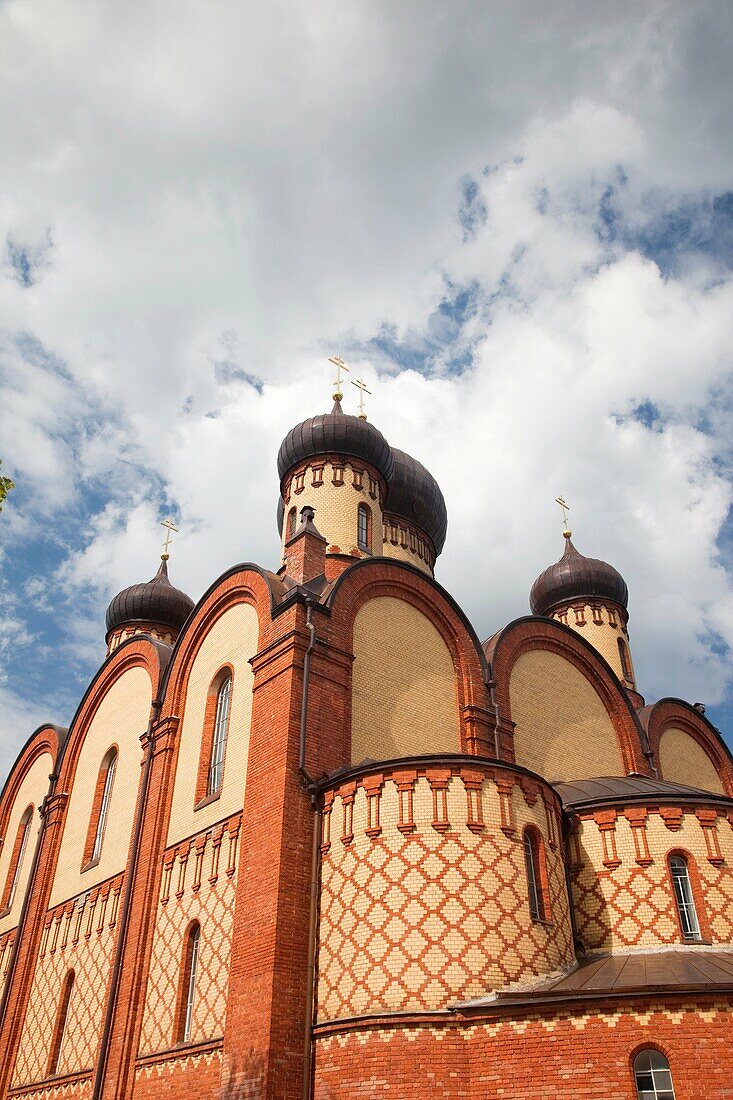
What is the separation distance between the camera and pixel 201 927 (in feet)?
43.8

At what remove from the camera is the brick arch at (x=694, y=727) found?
1920 centimetres

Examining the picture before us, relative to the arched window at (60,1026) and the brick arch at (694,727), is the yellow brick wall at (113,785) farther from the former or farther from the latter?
the brick arch at (694,727)

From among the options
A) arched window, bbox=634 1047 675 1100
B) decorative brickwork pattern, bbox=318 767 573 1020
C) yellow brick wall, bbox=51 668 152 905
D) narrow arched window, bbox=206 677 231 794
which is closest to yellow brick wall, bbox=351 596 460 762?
decorative brickwork pattern, bbox=318 767 573 1020

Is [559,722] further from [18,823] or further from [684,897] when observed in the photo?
[18,823]

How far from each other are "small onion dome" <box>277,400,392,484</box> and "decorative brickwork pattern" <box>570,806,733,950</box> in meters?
9.78

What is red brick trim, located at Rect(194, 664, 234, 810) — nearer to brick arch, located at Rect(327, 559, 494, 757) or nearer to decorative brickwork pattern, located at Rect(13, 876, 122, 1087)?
brick arch, located at Rect(327, 559, 494, 757)

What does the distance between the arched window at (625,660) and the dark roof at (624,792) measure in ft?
28.5

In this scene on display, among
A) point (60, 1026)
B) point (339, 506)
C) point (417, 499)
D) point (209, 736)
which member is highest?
point (417, 499)

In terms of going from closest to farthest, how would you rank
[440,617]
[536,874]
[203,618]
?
[536,874], [440,617], [203,618]

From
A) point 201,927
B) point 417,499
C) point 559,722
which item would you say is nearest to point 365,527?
point 417,499

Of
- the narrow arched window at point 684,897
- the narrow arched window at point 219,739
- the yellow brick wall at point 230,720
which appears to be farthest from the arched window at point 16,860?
the narrow arched window at point 684,897

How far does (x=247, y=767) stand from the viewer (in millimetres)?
13359

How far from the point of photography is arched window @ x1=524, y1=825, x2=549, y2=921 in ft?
38.1

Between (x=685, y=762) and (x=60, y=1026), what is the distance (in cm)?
1288
